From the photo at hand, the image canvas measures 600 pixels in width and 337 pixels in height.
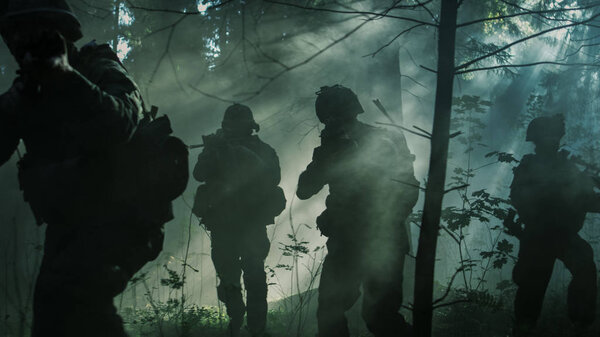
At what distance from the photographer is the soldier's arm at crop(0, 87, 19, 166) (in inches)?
94.4

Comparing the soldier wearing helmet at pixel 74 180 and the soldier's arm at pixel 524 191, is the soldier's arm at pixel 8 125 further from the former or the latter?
the soldier's arm at pixel 524 191

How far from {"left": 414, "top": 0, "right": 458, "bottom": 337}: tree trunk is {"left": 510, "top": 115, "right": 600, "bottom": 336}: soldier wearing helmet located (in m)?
2.61

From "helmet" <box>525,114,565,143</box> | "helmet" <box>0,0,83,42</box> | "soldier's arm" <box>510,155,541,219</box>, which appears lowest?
"soldier's arm" <box>510,155,541,219</box>

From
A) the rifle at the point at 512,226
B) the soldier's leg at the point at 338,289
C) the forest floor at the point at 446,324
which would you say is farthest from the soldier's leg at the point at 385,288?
the rifle at the point at 512,226

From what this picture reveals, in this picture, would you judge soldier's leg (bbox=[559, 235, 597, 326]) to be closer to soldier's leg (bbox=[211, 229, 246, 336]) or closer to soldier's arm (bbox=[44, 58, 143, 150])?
soldier's leg (bbox=[211, 229, 246, 336])

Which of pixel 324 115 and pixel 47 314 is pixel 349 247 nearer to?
pixel 324 115

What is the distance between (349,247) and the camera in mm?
4242

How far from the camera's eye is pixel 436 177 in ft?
9.05

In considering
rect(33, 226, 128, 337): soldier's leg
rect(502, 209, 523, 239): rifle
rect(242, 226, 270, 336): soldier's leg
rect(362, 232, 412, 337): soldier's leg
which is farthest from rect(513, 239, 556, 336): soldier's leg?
rect(33, 226, 128, 337): soldier's leg

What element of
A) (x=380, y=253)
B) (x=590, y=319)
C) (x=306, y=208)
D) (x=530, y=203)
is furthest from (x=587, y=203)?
(x=306, y=208)

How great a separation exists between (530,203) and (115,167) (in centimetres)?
442

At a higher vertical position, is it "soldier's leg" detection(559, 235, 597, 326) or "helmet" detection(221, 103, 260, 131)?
"helmet" detection(221, 103, 260, 131)

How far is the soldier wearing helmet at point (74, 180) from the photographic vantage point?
7.44ft

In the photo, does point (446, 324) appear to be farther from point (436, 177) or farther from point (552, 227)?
point (436, 177)
